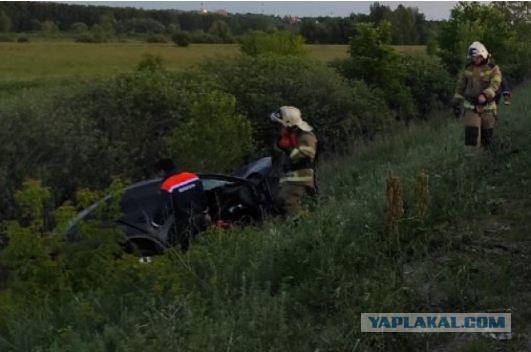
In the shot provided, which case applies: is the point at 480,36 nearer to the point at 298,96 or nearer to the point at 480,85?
the point at 298,96

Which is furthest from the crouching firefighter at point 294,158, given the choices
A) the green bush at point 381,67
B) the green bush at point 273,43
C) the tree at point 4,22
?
the tree at point 4,22

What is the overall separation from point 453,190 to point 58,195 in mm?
7421

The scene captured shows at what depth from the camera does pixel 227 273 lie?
456cm

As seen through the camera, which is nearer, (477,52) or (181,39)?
(477,52)

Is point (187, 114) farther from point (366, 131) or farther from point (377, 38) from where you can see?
point (377, 38)

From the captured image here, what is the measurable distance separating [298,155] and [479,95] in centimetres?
257

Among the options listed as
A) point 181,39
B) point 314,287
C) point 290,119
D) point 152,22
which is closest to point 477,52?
point 290,119

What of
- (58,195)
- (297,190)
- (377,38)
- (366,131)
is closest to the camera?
(297,190)

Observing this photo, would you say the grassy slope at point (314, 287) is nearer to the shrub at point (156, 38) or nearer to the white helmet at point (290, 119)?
the white helmet at point (290, 119)

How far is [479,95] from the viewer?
28.9 ft

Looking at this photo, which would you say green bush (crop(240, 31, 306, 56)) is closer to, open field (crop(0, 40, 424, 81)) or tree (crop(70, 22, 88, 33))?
open field (crop(0, 40, 424, 81))

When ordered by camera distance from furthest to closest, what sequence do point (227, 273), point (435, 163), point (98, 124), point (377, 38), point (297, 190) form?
point (377, 38) → point (98, 124) → point (297, 190) → point (435, 163) → point (227, 273)

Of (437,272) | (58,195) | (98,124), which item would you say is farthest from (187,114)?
(437,272)

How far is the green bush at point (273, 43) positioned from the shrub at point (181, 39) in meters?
46.4
